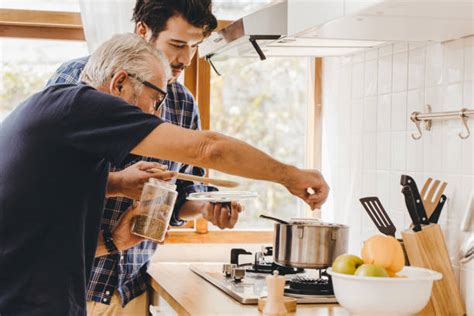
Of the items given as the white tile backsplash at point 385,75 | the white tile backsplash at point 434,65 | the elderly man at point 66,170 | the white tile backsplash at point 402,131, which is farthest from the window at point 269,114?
the elderly man at point 66,170

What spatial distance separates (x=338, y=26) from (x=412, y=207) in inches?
20.6

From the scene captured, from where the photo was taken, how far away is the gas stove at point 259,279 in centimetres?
214

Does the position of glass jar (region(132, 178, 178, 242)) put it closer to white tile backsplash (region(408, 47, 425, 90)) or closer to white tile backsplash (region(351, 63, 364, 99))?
white tile backsplash (region(408, 47, 425, 90))

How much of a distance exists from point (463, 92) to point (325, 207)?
3.90ft

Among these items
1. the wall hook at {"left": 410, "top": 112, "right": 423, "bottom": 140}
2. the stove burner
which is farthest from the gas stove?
the wall hook at {"left": 410, "top": 112, "right": 423, "bottom": 140}

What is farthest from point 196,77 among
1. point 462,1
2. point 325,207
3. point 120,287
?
point 462,1

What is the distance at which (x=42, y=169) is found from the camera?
1534 mm

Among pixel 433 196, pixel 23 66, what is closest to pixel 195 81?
pixel 23 66

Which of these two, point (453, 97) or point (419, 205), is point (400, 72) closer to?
point (453, 97)

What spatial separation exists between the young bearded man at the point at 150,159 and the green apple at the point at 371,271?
2.53ft

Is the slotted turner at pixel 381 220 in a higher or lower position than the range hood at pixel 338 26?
lower

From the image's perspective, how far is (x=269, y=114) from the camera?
337 cm

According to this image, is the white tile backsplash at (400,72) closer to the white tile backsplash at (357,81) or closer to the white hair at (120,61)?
the white tile backsplash at (357,81)

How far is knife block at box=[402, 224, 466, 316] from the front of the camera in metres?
1.95
